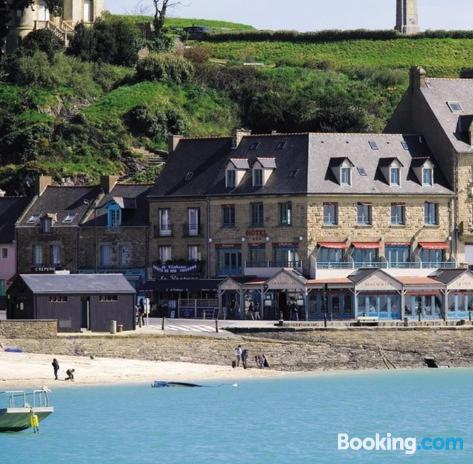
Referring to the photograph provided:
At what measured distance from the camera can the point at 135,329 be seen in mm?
92562

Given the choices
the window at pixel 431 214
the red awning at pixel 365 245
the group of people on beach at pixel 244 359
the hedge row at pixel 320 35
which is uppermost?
the hedge row at pixel 320 35

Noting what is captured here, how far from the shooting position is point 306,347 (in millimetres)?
91188

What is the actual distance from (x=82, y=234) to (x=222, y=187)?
27.8 feet

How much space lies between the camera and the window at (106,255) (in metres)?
108

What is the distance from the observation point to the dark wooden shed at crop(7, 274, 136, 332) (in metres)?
90.6

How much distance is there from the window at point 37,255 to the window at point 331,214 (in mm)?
15921

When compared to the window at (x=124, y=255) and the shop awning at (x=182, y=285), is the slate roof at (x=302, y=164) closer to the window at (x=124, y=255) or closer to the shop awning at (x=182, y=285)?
the window at (x=124, y=255)

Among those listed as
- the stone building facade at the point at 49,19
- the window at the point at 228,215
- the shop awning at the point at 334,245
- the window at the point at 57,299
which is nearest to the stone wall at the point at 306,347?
the window at the point at 57,299

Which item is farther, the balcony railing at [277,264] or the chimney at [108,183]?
the chimney at [108,183]

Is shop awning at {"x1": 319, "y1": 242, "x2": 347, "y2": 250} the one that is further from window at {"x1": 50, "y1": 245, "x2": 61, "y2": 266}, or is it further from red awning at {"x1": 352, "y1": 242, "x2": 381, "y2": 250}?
window at {"x1": 50, "y1": 245, "x2": 61, "y2": 266}

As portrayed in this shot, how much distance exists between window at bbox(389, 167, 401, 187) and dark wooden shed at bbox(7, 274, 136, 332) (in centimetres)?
1666

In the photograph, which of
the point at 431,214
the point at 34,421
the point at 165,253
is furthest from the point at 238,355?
the point at 34,421

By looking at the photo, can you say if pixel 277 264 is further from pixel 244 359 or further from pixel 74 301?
pixel 74 301

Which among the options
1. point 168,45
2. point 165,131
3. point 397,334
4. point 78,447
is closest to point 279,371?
point 397,334
